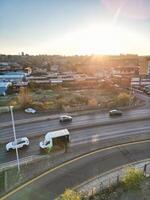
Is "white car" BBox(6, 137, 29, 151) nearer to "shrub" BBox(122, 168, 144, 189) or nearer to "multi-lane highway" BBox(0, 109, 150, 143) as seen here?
"multi-lane highway" BBox(0, 109, 150, 143)

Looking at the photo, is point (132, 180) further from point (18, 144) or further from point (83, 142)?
point (18, 144)

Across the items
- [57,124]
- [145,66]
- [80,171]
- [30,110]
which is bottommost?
[80,171]

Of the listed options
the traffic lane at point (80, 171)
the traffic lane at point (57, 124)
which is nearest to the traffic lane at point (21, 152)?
the traffic lane at point (57, 124)

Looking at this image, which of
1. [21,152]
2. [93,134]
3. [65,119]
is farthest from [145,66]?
[21,152]

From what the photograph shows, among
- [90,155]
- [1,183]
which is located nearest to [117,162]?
[90,155]

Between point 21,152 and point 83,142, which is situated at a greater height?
point 83,142

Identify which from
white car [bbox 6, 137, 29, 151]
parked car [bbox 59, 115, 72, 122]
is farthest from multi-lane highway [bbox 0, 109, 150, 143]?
white car [bbox 6, 137, 29, 151]

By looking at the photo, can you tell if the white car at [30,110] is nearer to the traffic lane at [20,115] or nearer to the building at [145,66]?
the traffic lane at [20,115]
